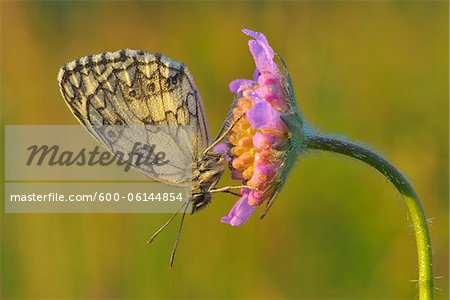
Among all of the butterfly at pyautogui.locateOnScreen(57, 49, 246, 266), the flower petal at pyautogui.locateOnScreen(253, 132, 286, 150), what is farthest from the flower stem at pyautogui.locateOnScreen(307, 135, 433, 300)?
the butterfly at pyautogui.locateOnScreen(57, 49, 246, 266)

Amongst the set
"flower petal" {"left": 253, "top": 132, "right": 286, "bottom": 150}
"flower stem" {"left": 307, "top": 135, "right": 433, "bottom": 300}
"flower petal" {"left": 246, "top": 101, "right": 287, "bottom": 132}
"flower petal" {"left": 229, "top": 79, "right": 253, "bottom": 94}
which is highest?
"flower petal" {"left": 229, "top": 79, "right": 253, "bottom": 94}

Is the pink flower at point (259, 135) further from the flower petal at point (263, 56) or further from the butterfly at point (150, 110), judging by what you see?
the butterfly at point (150, 110)

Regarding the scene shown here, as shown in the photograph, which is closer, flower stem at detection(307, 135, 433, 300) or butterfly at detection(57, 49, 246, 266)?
Answer: flower stem at detection(307, 135, 433, 300)

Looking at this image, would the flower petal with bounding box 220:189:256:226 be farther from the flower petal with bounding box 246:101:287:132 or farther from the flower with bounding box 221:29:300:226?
the flower petal with bounding box 246:101:287:132

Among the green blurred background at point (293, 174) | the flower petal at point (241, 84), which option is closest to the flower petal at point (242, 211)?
the flower petal at point (241, 84)

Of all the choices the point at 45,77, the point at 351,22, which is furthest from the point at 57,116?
the point at 351,22

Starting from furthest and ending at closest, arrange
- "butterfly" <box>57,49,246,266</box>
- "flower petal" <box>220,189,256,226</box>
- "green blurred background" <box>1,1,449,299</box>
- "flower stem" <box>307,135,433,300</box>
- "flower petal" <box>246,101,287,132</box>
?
"green blurred background" <box>1,1,449,299</box> → "butterfly" <box>57,49,246,266</box> → "flower petal" <box>220,189,256,226</box> → "flower petal" <box>246,101,287,132</box> → "flower stem" <box>307,135,433,300</box>

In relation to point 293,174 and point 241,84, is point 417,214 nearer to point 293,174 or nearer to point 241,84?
point 241,84
